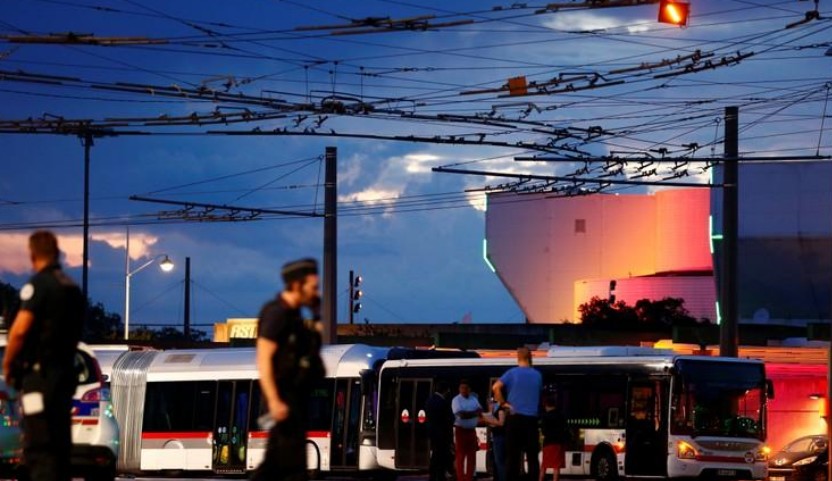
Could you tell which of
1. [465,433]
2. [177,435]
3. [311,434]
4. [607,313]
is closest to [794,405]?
[311,434]

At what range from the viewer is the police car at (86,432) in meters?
17.0

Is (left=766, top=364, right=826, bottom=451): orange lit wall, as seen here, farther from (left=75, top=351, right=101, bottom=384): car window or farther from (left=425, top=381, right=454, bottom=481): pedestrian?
(left=75, top=351, right=101, bottom=384): car window

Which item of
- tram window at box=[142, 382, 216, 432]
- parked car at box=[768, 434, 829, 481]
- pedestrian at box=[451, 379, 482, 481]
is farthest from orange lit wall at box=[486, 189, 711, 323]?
pedestrian at box=[451, 379, 482, 481]

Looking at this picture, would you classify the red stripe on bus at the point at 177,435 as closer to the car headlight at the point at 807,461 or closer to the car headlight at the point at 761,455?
the car headlight at the point at 761,455

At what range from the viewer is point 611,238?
121m

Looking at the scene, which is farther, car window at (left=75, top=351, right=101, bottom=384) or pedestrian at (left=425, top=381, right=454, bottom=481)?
pedestrian at (left=425, top=381, right=454, bottom=481)

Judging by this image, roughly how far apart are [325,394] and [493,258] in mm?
88466

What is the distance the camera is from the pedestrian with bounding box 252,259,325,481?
10984 mm

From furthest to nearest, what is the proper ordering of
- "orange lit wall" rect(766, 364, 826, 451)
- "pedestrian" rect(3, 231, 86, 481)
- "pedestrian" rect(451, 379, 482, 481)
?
1. "orange lit wall" rect(766, 364, 826, 451)
2. "pedestrian" rect(451, 379, 482, 481)
3. "pedestrian" rect(3, 231, 86, 481)

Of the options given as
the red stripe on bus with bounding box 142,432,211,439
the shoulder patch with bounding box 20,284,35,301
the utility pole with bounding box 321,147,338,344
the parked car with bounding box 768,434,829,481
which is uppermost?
the utility pole with bounding box 321,147,338,344

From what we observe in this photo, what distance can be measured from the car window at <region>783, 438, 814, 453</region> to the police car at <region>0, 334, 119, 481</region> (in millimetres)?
23667

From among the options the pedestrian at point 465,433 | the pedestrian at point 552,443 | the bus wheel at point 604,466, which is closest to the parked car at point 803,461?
the bus wheel at point 604,466

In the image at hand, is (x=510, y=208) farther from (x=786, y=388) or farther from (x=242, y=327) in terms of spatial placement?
(x=786, y=388)

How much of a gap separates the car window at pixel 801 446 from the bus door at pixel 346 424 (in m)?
9.70
